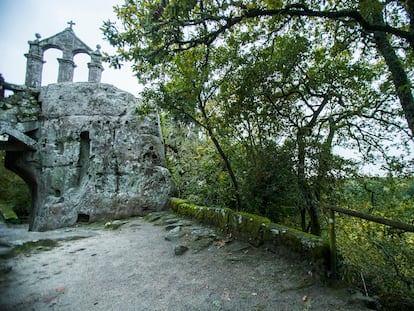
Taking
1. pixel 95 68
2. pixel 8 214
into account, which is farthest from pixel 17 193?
pixel 95 68

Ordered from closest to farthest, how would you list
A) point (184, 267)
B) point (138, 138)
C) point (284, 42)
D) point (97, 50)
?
point (184, 267), point (284, 42), point (138, 138), point (97, 50)

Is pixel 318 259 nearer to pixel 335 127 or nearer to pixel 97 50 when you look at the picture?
pixel 335 127

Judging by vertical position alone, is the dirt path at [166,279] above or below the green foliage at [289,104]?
below

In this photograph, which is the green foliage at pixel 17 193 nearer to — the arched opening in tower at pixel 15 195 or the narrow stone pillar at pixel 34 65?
the arched opening in tower at pixel 15 195

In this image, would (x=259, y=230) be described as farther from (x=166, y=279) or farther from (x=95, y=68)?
(x=95, y=68)

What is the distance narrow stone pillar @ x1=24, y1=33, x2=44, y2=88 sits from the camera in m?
9.96

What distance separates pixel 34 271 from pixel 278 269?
379 cm

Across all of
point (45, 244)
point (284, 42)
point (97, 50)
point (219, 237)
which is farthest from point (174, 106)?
point (97, 50)

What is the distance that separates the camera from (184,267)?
3361 millimetres

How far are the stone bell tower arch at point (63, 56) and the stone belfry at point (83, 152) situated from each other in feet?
6.81

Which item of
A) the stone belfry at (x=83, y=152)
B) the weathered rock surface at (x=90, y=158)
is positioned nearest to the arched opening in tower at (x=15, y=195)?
the stone belfry at (x=83, y=152)

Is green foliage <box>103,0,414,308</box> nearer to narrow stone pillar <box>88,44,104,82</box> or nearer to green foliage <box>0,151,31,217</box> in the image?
narrow stone pillar <box>88,44,104,82</box>

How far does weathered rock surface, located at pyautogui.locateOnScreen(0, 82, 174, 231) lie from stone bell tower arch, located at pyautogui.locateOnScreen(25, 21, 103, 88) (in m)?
2.30

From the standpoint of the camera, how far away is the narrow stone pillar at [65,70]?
10820 mm
